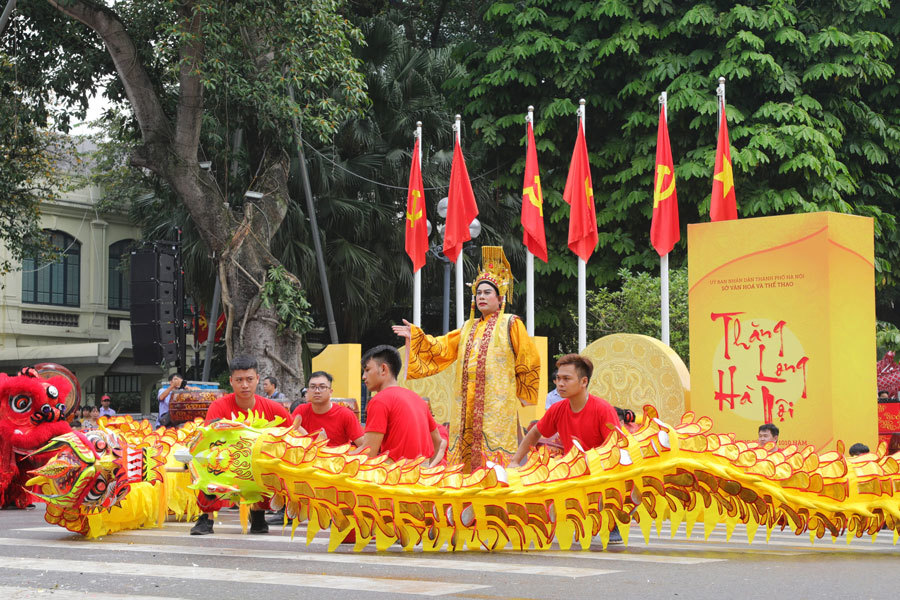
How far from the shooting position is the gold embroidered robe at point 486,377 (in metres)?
8.55

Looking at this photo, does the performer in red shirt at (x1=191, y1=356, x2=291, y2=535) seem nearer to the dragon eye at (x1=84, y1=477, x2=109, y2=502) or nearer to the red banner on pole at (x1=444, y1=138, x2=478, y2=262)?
the dragon eye at (x1=84, y1=477, x2=109, y2=502)

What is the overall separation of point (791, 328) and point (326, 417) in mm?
4765

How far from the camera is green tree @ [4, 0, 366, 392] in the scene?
17781 mm

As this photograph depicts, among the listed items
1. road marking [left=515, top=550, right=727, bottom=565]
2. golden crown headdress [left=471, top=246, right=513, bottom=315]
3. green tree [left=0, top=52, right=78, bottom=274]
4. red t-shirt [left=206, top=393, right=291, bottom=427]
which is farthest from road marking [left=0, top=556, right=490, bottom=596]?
green tree [left=0, top=52, right=78, bottom=274]

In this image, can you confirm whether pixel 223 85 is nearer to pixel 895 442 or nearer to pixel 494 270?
pixel 494 270

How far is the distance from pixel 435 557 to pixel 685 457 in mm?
1600

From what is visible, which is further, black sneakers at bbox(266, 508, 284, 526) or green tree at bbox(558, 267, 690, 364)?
green tree at bbox(558, 267, 690, 364)

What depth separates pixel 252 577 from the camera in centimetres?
581

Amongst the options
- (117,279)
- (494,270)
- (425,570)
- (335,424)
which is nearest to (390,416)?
(335,424)

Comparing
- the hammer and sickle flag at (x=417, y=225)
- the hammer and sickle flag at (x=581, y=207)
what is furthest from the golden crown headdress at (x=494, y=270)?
the hammer and sickle flag at (x=417, y=225)

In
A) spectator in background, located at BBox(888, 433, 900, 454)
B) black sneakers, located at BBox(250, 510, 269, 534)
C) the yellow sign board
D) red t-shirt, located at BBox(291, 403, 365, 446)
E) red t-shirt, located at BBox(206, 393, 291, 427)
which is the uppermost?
the yellow sign board

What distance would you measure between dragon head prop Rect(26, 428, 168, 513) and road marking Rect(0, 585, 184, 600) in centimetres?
223

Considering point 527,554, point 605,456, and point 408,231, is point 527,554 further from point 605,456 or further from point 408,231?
point 408,231

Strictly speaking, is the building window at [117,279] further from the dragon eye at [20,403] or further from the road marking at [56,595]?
the road marking at [56,595]
